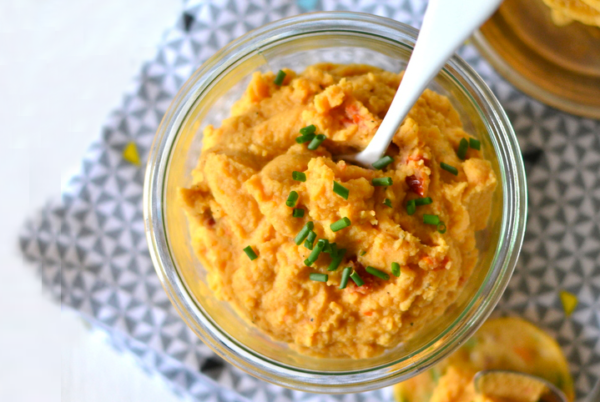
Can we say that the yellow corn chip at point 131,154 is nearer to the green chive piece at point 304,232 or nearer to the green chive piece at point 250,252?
the green chive piece at point 250,252

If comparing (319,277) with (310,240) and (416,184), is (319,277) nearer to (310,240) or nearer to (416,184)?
(310,240)

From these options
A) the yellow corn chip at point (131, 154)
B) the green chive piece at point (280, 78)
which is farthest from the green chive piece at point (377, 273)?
the yellow corn chip at point (131, 154)

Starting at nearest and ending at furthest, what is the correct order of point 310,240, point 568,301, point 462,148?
point 310,240 < point 462,148 < point 568,301

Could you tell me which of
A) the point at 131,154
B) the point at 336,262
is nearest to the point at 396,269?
the point at 336,262

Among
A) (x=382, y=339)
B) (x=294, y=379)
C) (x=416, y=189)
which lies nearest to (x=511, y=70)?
(x=416, y=189)

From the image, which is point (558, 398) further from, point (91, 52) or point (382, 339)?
point (91, 52)

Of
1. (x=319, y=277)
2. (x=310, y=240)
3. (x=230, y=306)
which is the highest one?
(x=310, y=240)
